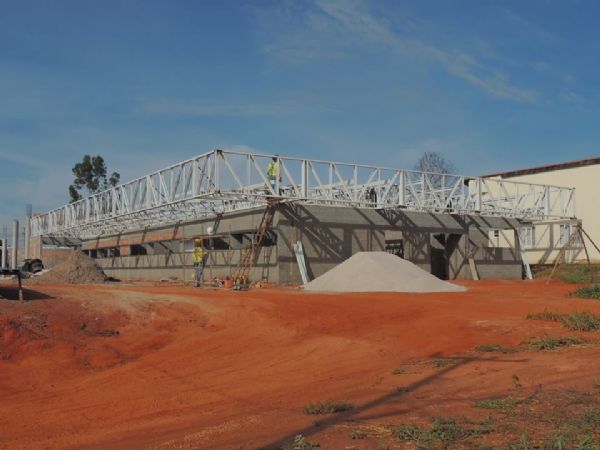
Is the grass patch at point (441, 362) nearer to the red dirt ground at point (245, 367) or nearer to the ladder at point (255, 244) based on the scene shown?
the red dirt ground at point (245, 367)

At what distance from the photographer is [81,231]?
4556 centimetres

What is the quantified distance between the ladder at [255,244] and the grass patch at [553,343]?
1701 centimetres

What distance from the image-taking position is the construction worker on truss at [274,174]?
26.2m

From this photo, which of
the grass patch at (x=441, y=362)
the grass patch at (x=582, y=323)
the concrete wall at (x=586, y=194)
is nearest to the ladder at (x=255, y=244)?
the grass patch at (x=582, y=323)

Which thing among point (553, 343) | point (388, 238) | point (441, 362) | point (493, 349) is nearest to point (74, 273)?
point (388, 238)

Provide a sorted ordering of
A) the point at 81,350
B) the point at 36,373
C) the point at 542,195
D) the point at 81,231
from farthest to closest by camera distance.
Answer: the point at 81,231 < the point at 542,195 < the point at 81,350 < the point at 36,373

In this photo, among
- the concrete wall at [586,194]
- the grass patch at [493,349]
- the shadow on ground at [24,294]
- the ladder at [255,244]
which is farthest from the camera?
the concrete wall at [586,194]

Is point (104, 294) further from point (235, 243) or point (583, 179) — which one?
point (583, 179)

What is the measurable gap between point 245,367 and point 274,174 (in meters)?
16.3

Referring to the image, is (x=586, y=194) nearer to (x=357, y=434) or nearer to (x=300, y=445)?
(x=357, y=434)

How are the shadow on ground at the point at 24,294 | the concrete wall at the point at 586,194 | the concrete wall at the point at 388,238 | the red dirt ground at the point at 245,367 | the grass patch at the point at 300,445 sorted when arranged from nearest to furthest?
the grass patch at the point at 300,445, the red dirt ground at the point at 245,367, the shadow on ground at the point at 24,294, the concrete wall at the point at 388,238, the concrete wall at the point at 586,194

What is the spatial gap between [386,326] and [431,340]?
211cm

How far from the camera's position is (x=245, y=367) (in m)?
11.0

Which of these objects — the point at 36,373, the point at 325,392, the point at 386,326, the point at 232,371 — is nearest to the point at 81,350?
the point at 36,373
